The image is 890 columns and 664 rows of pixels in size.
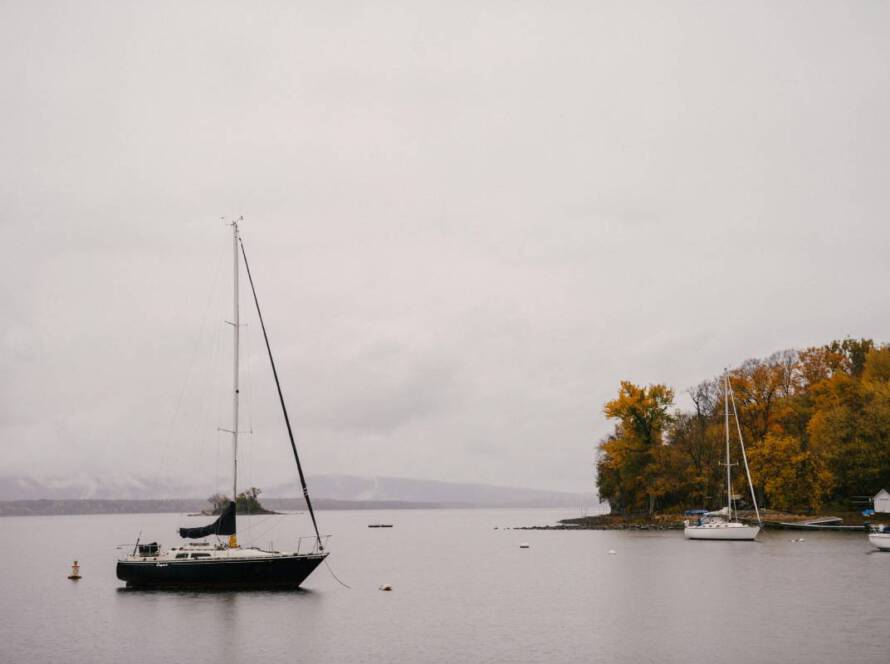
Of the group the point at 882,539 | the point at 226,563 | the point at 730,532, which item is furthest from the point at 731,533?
the point at 226,563

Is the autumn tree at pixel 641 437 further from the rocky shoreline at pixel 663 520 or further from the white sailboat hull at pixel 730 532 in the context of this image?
the white sailboat hull at pixel 730 532

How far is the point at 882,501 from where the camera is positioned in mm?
111688

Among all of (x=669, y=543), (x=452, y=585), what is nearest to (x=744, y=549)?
(x=669, y=543)

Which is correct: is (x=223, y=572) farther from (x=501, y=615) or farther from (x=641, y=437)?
(x=641, y=437)

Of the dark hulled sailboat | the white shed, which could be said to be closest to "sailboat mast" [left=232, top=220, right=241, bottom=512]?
the dark hulled sailboat

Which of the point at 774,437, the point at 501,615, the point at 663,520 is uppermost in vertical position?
the point at 774,437

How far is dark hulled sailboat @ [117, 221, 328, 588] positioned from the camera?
56656mm

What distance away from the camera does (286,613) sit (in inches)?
2018

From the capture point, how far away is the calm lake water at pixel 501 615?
40.4 meters

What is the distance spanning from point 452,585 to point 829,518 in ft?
217

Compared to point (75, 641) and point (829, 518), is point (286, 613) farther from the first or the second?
point (829, 518)

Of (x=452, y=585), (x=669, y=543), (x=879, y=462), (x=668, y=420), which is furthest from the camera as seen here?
(x=668, y=420)

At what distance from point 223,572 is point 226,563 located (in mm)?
608

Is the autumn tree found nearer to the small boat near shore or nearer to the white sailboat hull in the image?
the white sailboat hull
